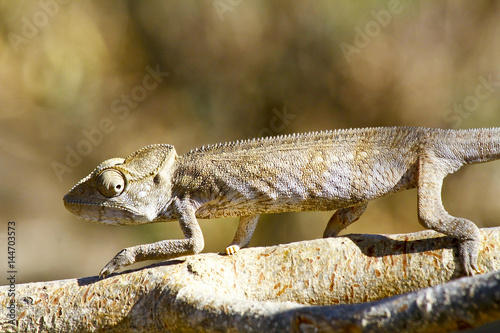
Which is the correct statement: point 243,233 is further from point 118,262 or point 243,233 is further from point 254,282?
point 118,262

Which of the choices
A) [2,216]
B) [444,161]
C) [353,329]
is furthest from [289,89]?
[353,329]

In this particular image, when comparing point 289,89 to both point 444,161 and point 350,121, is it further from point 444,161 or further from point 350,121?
point 444,161

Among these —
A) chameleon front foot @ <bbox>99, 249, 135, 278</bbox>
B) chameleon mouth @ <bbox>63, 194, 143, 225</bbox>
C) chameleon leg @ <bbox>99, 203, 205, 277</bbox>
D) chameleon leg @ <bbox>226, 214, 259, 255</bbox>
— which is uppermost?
chameleon mouth @ <bbox>63, 194, 143, 225</bbox>

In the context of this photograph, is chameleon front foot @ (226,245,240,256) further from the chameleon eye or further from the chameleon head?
the chameleon eye

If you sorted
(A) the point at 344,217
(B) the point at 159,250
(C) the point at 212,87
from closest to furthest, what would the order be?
1. (B) the point at 159,250
2. (A) the point at 344,217
3. (C) the point at 212,87

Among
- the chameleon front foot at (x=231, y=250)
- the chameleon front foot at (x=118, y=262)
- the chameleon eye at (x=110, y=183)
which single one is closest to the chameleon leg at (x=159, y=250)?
the chameleon front foot at (x=118, y=262)

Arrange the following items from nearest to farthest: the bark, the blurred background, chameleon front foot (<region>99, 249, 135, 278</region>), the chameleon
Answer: the bark < chameleon front foot (<region>99, 249, 135, 278</region>) < the chameleon < the blurred background

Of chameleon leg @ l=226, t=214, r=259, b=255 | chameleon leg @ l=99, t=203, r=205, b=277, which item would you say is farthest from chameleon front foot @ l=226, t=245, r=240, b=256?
chameleon leg @ l=226, t=214, r=259, b=255

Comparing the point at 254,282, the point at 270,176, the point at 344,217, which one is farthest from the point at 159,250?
the point at 344,217
